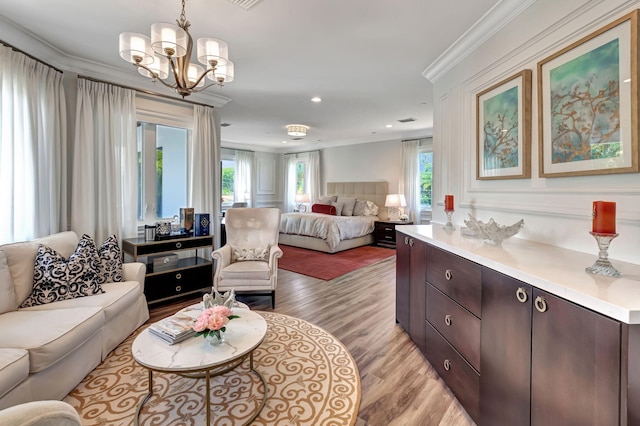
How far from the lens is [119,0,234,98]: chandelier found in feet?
5.75

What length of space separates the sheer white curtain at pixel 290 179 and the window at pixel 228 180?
5.57ft

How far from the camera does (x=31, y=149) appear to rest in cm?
255

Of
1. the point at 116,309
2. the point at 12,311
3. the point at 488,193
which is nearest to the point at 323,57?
the point at 488,193

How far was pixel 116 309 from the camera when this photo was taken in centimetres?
221

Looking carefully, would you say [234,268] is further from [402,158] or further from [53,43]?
[402,158]

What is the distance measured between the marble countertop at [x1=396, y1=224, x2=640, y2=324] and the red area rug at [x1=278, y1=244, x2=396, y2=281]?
2796 mm

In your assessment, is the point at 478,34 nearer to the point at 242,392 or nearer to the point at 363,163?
the point at 242,392

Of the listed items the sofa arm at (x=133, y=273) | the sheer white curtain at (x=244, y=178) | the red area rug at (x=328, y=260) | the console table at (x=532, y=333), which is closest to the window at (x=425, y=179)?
the red area rug at (x=328, y=260)

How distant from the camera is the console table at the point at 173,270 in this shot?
3133 mm

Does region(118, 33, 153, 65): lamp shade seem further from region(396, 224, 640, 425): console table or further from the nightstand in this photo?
the nightstand

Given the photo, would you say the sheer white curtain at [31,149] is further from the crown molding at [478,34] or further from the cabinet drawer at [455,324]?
the crown molding at [478,34]

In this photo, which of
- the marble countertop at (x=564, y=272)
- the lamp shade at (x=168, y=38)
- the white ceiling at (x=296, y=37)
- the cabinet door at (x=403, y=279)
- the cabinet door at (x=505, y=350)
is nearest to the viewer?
the marble countertop at (x=564, y=272)

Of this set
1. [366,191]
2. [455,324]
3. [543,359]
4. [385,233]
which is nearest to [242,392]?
[455,324]

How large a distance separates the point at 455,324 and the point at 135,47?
2.71 m
